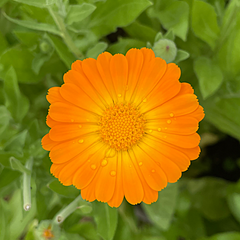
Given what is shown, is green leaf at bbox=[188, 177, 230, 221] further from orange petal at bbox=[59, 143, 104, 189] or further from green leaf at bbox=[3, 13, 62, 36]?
green leaf at bbox=[3, 13, 62, 36]

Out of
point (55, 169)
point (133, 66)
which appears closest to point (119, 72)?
point (133, 66)

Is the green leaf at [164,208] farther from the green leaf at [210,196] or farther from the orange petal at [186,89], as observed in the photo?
the orange petal at [186,89]

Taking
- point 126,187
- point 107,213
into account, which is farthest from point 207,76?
point 107,213

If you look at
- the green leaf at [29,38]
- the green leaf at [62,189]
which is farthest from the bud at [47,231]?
the green leaf at [29,38]

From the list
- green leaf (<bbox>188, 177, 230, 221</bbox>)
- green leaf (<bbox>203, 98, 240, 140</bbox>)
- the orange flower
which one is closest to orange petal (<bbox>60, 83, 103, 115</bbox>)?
the orange flower

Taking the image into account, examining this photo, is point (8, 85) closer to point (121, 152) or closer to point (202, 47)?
point (121, 152)

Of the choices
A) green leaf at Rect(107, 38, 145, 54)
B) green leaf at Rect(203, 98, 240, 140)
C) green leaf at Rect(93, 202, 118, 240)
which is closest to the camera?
green leaf at Rect(93, 202, 118, 240)

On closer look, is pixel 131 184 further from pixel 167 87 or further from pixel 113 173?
pixel 167 87
